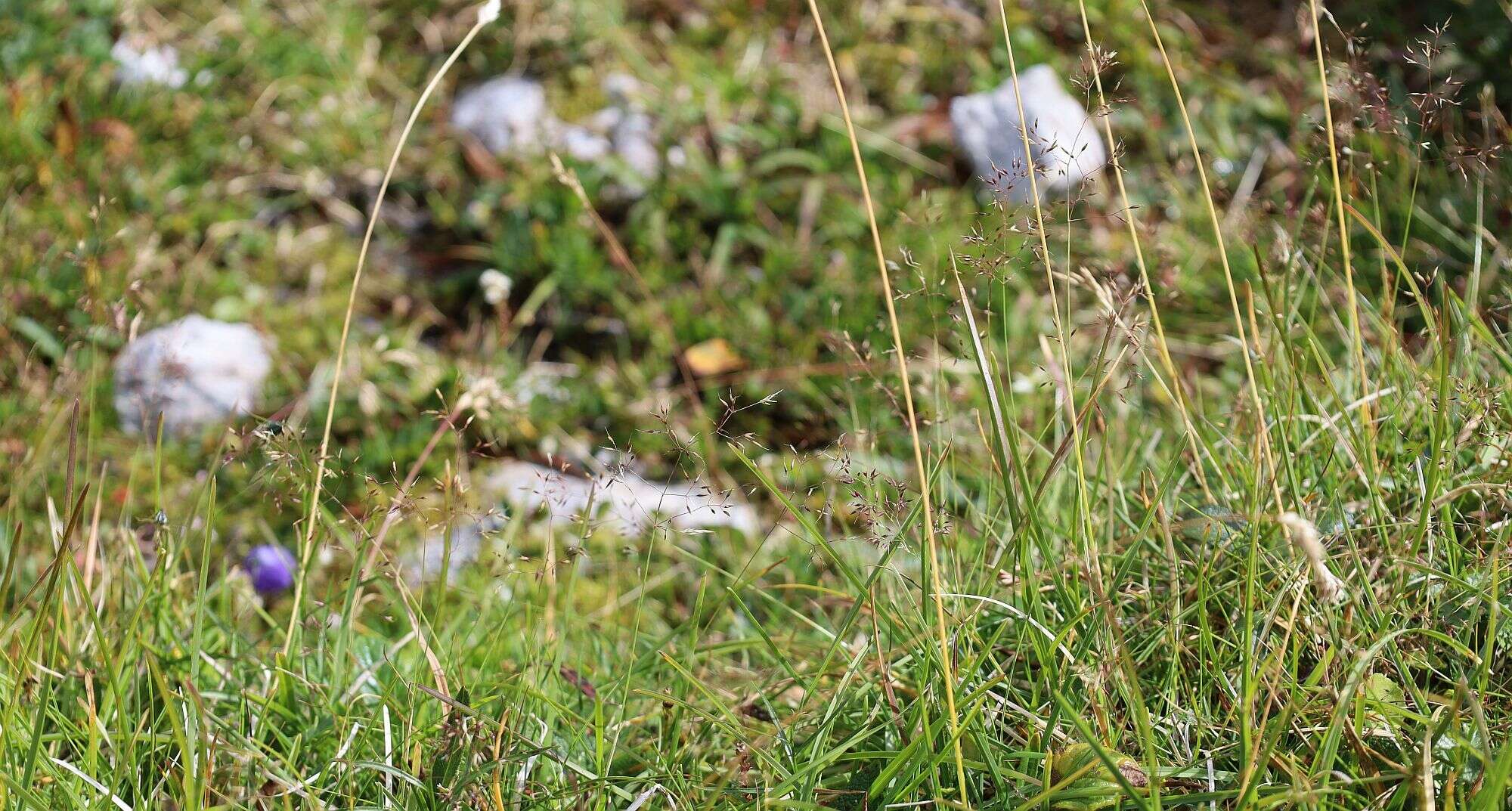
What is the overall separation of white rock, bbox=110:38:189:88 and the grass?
0.19 feet

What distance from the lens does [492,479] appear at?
2900 mm

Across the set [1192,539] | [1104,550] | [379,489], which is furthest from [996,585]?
[379,489]

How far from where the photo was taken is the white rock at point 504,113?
146 inches

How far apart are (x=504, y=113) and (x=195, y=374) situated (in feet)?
4.45

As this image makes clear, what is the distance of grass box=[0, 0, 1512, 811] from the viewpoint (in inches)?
54.1

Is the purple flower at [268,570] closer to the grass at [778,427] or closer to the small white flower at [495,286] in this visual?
the grass at [778,427]

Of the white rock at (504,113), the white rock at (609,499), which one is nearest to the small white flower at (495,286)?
the white rock at (609,499)

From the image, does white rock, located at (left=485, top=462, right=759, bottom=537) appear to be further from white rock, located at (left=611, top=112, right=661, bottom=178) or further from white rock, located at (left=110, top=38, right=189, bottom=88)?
white rock, located at (left=110, top=38, right=189, bottom=88)

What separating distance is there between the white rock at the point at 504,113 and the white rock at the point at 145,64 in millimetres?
874

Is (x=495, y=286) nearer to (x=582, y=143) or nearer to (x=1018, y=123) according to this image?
(x=582, y=143)

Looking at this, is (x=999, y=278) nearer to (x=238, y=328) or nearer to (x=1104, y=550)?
(x=1104, y=550)

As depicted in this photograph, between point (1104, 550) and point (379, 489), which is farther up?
point (379, 489)

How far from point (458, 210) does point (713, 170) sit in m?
0.82

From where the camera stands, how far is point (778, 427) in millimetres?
3074
